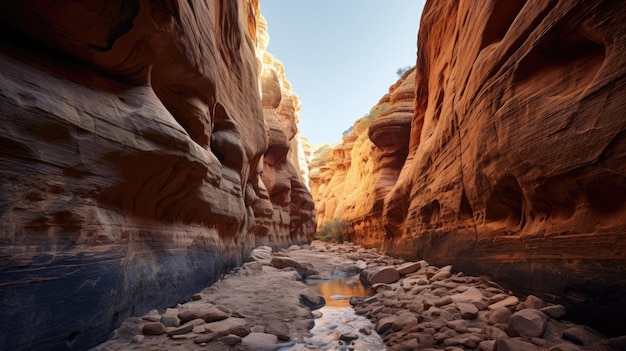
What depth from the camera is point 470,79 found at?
712 centimetres

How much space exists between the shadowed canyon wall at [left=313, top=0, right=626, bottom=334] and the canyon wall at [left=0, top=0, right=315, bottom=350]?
568 centimetres

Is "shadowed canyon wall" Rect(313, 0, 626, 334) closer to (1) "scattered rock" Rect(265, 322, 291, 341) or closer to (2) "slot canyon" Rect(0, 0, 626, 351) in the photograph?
(2) "slot canyon" Rect(0, 0, 626, 351)

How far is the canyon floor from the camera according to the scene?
3.29 meters

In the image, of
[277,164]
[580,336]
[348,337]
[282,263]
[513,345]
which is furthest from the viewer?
[277,164]

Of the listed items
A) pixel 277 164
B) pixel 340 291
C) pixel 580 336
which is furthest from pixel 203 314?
pixel 277 164

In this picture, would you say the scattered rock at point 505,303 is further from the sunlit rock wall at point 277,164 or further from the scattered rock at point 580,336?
the sunlit rock wall at point 277,164

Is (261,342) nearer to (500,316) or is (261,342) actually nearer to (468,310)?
(468,310)

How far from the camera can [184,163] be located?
484 cm

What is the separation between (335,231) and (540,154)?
81.0 feet

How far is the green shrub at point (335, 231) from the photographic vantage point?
26.6m

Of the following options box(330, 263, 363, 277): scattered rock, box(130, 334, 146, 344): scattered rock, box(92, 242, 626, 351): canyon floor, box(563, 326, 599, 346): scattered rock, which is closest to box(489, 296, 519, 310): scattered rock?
box(92, 242, 626, 351): canyon floor

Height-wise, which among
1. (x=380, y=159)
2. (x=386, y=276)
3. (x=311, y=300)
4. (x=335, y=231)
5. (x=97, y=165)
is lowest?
(x=311, y=300)

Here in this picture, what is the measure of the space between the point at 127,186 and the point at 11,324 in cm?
192

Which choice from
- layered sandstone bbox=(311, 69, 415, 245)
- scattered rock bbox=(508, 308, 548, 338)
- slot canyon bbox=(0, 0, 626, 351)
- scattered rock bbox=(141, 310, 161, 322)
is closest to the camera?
slot canyon bbox=(0, 0, 626, 351)
